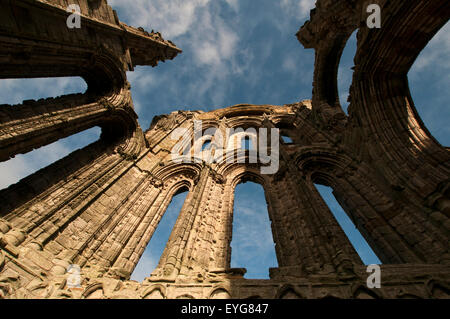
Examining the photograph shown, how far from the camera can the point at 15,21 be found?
20.6 ft

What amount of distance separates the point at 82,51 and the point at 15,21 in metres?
2.53

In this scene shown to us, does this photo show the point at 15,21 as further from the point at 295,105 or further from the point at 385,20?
the point at 295,105

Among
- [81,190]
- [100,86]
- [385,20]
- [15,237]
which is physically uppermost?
[100,86]

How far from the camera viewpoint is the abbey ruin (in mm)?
5164

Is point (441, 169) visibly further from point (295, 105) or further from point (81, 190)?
point (295, 105)

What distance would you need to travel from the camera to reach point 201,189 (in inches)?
380

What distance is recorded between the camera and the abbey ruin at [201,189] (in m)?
Answer: 5.16

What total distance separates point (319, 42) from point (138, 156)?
11451 mm

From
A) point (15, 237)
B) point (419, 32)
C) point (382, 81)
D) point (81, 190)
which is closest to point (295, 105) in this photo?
point (382, 81)

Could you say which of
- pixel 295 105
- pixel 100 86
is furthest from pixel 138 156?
pixel 295 105

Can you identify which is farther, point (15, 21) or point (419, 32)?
point (419, 32)

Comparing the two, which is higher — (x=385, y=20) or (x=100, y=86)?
(x=100, y=86)

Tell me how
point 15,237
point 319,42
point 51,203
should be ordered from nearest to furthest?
point 15,237 < point 51,203 < point 319,42

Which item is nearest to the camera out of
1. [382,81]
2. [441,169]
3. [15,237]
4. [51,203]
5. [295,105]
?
[15,237]
